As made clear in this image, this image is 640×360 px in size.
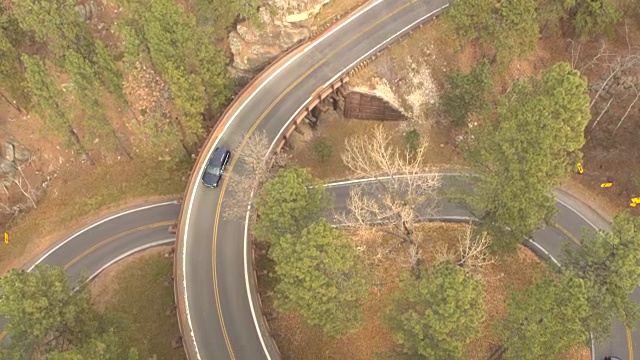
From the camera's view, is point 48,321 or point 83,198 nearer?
point 48,321

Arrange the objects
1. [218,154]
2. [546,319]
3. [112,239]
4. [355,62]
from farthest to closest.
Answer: [355,62]
[112,239]
[218,154]
[546,319]

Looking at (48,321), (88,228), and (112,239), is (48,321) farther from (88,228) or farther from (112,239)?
(88,228)

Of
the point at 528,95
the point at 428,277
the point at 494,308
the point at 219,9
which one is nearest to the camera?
the point at 428,277

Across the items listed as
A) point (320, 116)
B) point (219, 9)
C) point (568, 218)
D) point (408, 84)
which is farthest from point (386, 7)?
point (568, 218)

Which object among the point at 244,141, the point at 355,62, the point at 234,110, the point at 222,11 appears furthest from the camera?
the point at 355,62

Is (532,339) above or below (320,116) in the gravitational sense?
below

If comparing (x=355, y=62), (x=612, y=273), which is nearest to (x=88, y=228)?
(x=355, y=62)

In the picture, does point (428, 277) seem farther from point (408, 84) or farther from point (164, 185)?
point (164, 185)

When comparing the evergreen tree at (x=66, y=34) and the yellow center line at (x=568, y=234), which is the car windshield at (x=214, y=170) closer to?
the evergreen tree at (x=66, y=34)
